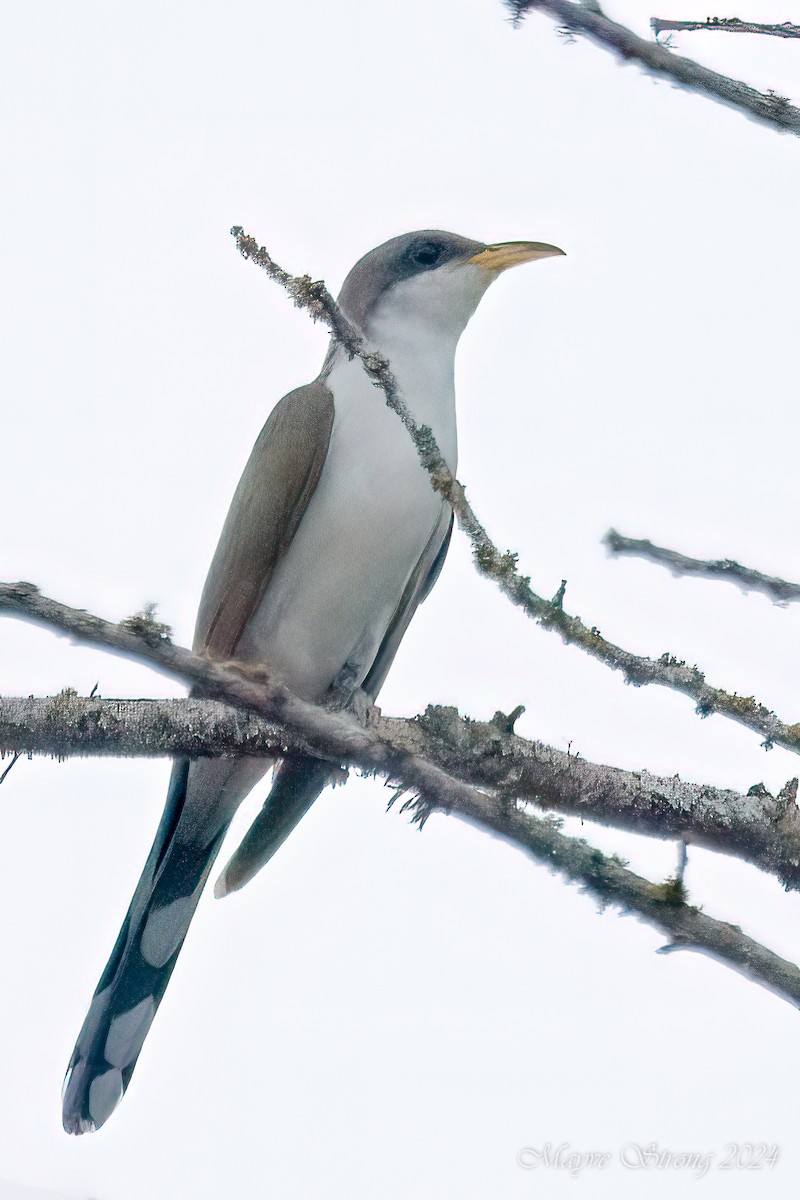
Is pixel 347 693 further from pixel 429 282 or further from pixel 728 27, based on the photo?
pixel 728 27

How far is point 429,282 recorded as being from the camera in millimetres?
4617

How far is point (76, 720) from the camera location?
2.73 metres

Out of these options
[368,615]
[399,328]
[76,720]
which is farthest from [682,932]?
[399,328]

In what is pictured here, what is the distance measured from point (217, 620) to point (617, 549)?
1.67 m

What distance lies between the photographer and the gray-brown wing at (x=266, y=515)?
4.13 meters

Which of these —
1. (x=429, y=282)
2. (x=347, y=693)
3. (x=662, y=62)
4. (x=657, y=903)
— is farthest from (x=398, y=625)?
(x=662, y=62)

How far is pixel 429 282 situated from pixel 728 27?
8.56 ft

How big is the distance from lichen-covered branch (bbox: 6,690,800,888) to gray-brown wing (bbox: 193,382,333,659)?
1.38 meters

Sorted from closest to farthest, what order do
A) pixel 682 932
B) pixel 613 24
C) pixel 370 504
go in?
pixel 613 24
pixel 682 932
pixel 370 504

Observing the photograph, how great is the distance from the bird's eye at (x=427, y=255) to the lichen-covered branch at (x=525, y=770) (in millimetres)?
2461

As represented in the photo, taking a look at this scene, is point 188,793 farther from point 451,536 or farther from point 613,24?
point 613,24

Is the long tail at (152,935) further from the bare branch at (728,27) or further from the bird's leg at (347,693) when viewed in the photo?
the bare branch at (728,27)

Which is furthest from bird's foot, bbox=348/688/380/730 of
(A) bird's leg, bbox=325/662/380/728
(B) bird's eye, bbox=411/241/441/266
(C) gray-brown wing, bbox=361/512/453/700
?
(B) bird's eye, bbox=411/241/441/266

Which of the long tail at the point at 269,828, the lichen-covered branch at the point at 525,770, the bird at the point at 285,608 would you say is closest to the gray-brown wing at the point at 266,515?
the bird at the point at 285,608
